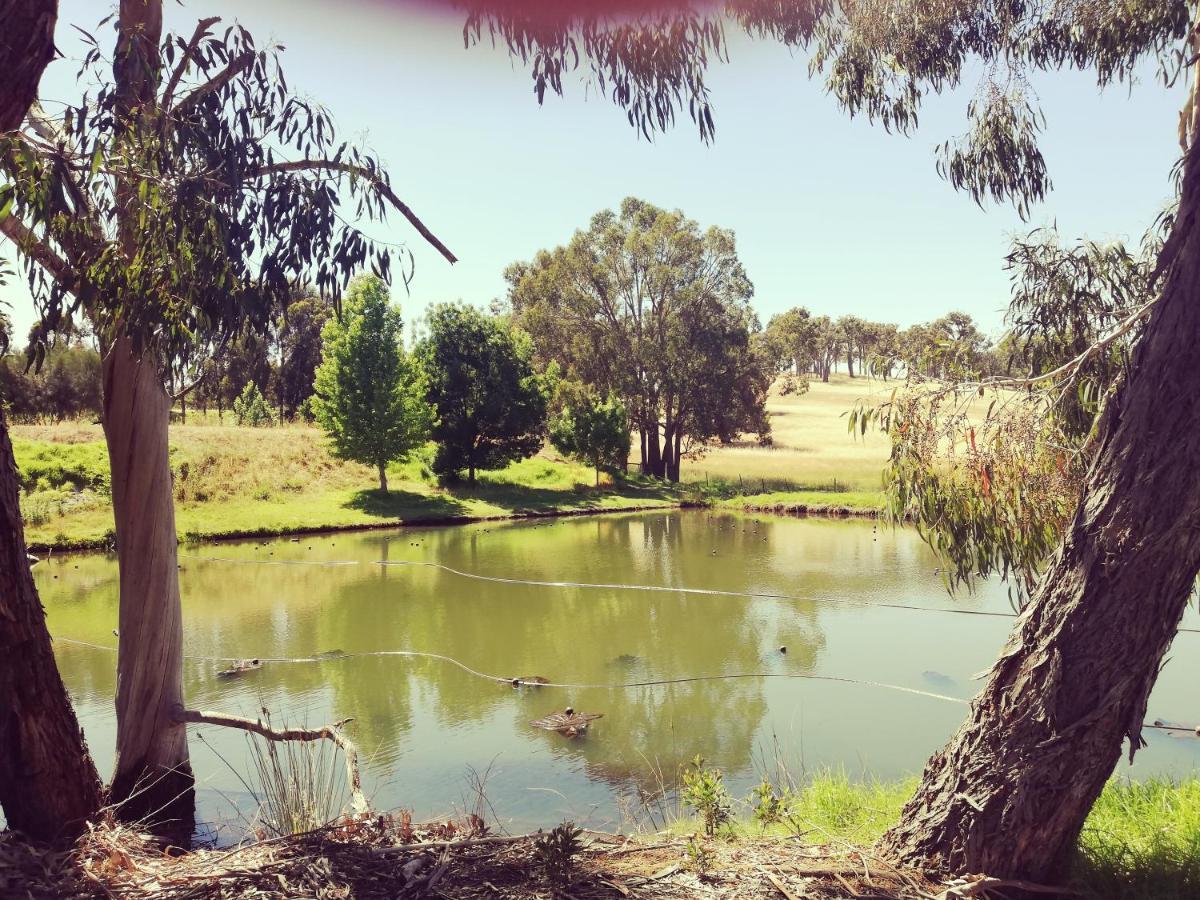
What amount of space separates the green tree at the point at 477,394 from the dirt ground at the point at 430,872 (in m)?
21.7

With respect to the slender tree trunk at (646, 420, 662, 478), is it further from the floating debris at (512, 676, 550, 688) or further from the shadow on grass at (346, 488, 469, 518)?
the floating debris at (512, 676, 550, 688)

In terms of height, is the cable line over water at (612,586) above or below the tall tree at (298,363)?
below

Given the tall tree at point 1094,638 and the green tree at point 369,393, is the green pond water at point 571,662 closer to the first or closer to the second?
the tall tree at point 1094,638

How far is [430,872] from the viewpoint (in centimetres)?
236

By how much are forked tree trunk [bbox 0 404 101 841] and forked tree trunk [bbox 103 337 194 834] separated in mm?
1598

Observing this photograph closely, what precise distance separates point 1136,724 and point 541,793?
371 centimetres

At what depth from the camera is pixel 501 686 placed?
7797 mm

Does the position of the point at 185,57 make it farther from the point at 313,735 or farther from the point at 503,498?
the point at 503,498

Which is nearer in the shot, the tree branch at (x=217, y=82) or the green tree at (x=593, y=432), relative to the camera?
the tree branch at (x=217, y=82)

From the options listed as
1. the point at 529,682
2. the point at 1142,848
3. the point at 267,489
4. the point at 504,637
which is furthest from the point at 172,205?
the point at 267,489

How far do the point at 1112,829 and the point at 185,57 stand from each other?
15.0ft

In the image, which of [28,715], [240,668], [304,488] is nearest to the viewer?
[28,715]

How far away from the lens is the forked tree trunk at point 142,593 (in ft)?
14.0

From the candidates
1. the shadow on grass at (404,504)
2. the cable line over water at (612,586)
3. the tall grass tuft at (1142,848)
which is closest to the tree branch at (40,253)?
the tall grass tuft at (1142,848)
